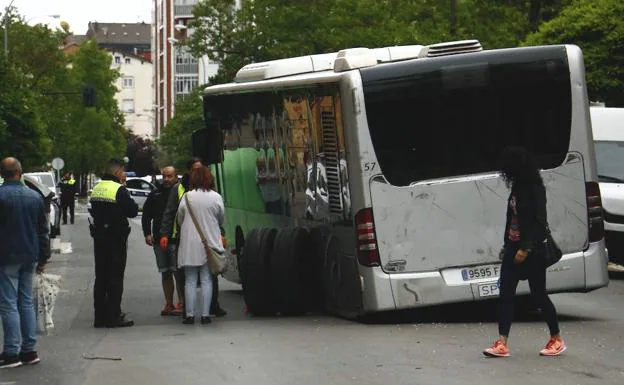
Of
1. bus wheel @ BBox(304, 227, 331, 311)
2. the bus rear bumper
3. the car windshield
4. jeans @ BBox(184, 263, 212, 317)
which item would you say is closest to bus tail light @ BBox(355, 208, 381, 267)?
the bus rear bumper

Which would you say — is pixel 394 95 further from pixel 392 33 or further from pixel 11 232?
pixel 392 33

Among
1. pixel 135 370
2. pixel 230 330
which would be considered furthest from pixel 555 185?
pixel 135 370

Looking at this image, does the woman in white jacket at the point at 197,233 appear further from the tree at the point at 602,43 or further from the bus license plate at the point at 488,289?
the tree at the point at 602,43

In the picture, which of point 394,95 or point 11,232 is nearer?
point 11,232

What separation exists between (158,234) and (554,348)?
636 centimetres

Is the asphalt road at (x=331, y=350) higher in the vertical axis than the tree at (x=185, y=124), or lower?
lower

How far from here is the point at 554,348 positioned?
11.9 metres

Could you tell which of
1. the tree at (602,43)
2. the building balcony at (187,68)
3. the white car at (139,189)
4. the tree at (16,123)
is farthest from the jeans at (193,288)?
the building balcony at (187,68)

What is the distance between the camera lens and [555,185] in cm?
1476

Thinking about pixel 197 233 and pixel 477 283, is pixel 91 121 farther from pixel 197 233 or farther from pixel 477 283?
pixel 477 283

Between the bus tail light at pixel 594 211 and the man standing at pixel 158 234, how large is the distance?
4.75 meters

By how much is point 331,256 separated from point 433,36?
106 ft

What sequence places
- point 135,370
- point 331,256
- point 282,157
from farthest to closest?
point 282,157 → point 331,256 → point 135,370

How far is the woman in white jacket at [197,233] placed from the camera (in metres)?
15.7
